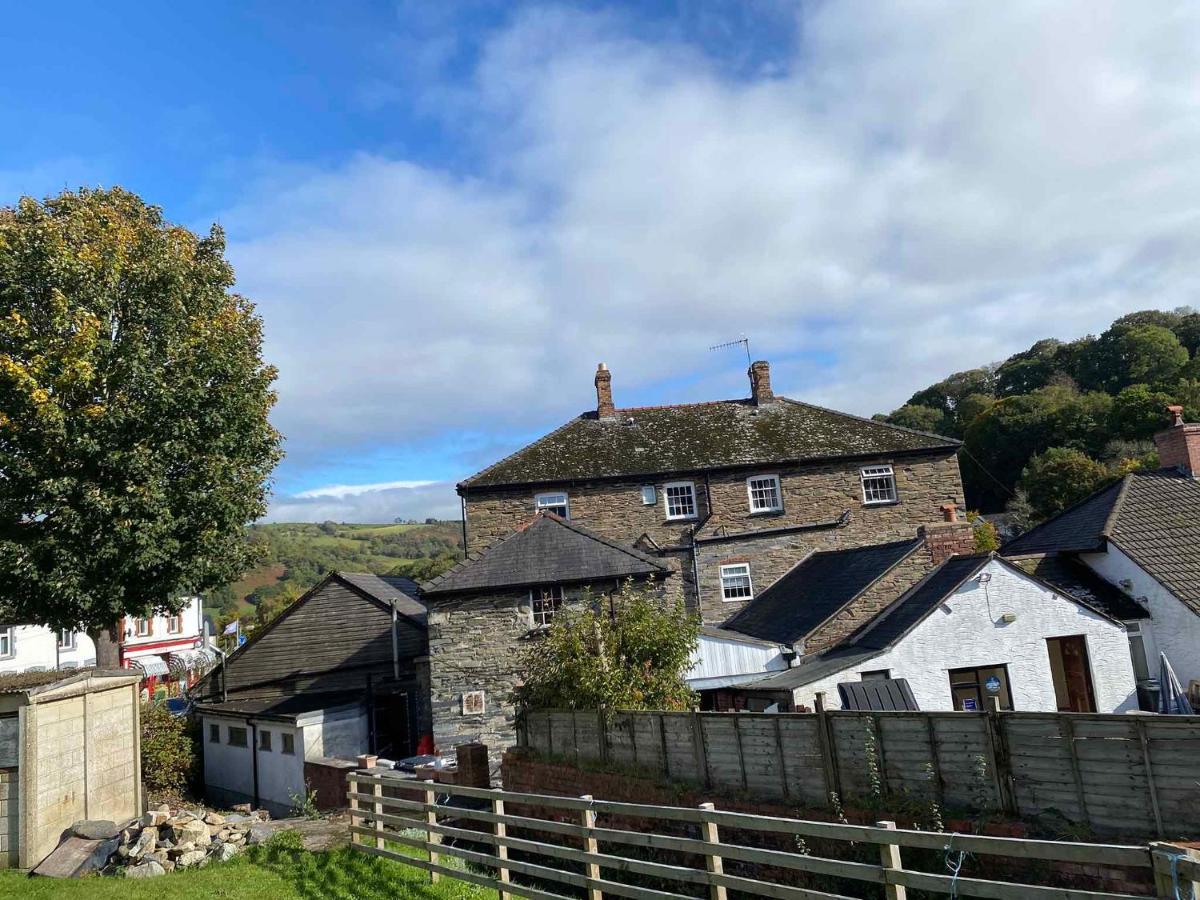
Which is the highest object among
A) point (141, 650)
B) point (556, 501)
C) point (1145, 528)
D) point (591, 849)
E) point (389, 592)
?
point (556, 501)

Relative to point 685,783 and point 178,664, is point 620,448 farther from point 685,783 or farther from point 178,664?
point 178,664

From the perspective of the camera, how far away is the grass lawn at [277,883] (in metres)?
9.73

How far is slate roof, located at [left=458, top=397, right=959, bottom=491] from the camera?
31422 mm

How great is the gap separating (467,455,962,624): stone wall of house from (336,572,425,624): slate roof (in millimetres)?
3318

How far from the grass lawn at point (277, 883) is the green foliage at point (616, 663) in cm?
419

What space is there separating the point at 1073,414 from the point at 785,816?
55.5 metres

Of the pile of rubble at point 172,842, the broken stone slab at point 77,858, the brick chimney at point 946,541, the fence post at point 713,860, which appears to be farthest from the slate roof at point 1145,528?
the broken stone slab at point 77,858

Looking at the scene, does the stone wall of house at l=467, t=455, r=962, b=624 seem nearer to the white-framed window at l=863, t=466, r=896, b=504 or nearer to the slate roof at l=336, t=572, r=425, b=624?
the white-framed window at l=863, t=466, r=896, b=504

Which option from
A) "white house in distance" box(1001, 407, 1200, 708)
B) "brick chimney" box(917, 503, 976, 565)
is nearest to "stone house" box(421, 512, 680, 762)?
"brick chimney" box(917, 503, 976, 565)

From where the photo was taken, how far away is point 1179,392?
50250 mm

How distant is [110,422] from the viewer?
18.5m

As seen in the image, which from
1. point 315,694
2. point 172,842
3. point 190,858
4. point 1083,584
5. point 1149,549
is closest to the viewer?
point 190,858

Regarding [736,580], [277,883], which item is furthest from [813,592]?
[277,883]

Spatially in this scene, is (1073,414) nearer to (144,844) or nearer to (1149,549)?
(1149,549)
